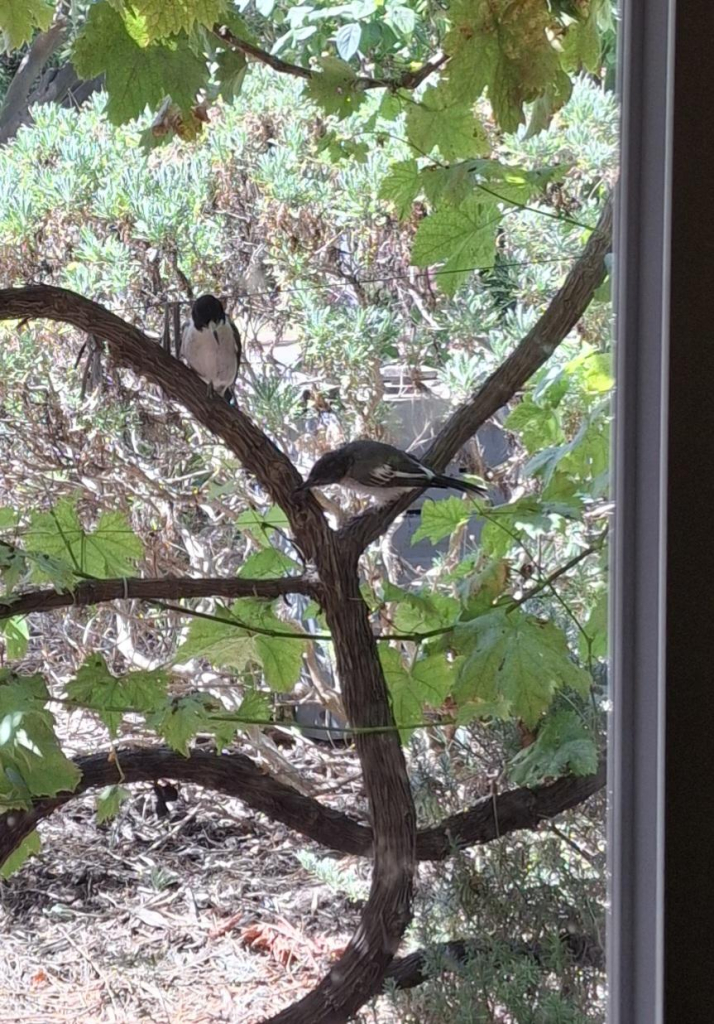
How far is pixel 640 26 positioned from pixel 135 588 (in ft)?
1.66

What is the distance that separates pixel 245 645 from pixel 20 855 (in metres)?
0.22

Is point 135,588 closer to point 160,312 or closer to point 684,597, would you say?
point 160,312

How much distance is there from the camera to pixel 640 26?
552 millimetres

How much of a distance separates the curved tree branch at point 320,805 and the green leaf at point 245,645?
0.22 ft

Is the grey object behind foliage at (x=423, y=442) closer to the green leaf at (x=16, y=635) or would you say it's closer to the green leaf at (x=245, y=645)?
the green leaf at (x=245, y=645)

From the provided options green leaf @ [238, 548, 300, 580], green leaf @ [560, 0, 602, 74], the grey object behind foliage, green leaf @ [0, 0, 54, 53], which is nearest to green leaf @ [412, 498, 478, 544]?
the grey object behind foliage

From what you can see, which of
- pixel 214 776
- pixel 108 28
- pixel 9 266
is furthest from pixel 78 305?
pixel 214 776

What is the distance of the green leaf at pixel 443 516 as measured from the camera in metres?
0.68

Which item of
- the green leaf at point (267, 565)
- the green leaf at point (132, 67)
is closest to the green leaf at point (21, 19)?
the green leaf at point (132, 67)

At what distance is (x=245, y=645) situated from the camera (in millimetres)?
672

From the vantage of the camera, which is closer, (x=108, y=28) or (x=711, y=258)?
(x=711, y=258)

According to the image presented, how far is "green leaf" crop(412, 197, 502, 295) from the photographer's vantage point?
646 millimetres

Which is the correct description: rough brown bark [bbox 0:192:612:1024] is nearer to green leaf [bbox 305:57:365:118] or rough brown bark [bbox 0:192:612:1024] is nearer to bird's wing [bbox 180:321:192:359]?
bird's wing [bbox 180:321:192:359]

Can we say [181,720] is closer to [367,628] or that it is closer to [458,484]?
[367,628]
